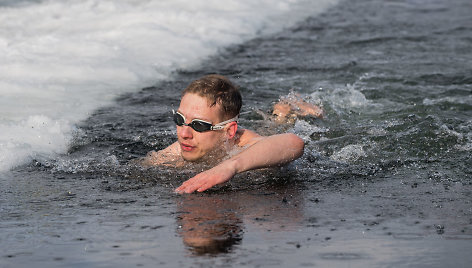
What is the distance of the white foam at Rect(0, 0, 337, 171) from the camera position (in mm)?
7386

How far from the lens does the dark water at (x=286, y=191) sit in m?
3.82

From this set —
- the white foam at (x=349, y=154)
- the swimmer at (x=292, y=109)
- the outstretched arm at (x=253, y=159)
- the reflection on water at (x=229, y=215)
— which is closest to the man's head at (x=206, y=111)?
the outstretched arm at (x=253, y=159)

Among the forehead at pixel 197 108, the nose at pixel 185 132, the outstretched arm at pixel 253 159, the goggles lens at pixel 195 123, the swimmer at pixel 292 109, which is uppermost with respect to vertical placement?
the forehead at pixel 197 108

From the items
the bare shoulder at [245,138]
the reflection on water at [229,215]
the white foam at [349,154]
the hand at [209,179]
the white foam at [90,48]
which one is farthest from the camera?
the white foam at [90,48]

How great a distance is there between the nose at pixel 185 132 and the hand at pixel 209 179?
61 cm

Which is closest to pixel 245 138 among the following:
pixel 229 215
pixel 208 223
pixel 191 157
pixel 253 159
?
pixel 191 157

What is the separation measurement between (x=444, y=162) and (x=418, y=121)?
4.92 ft

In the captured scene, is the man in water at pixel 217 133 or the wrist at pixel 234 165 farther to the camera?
the man in water at pixel 217 133

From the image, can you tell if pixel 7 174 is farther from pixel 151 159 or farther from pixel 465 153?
pixel 465 153

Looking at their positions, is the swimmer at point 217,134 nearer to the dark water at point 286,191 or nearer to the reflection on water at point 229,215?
the dark water at point 286,191

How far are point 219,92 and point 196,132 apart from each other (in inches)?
14.3

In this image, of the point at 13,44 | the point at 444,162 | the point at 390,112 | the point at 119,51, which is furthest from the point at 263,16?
the point at 444,162

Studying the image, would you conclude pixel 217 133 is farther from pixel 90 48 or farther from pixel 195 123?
pixel 90 48

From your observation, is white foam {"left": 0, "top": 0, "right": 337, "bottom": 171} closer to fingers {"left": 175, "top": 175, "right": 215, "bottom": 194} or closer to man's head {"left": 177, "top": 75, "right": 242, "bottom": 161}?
man's head {"left": 177, "top": 75, "right": 242, "bottom": 161}
